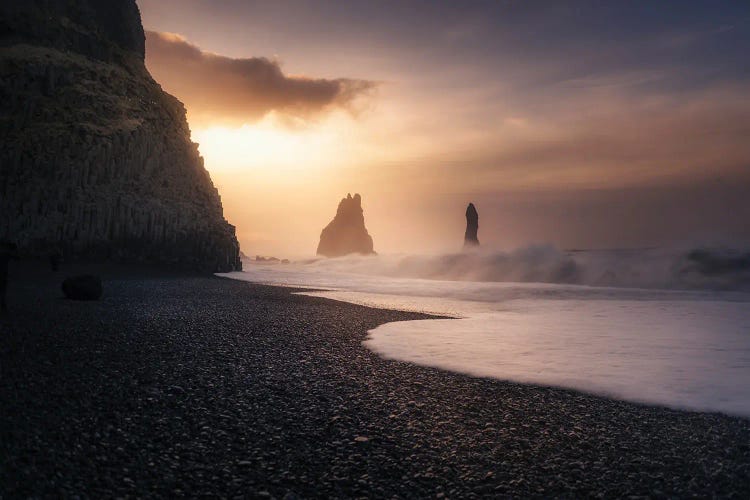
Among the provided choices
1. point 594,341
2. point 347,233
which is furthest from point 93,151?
point 347,233

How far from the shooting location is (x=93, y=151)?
37.8 metres

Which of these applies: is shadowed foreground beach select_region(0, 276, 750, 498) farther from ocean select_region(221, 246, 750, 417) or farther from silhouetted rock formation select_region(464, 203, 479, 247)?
silhouetted rock formation select_region(464, 203, 479, 247)

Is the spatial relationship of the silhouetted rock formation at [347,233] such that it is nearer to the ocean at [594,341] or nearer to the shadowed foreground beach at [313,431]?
the ocean at [594,341]

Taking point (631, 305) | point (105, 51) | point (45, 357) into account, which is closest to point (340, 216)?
point (105, 51)

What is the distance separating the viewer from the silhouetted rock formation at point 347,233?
170 m

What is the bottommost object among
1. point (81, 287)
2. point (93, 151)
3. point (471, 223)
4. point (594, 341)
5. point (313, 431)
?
point (313, 431)

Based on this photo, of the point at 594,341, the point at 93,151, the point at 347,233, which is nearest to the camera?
the point at 594,341

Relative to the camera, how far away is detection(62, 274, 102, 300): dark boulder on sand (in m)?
17.7

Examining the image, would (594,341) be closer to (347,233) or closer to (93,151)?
(93,151)

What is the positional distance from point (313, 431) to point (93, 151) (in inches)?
1612

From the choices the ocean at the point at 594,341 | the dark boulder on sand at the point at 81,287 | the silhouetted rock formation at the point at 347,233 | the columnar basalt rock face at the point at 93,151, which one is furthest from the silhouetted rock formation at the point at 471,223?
the dark boulder on sand at the point at 81,287

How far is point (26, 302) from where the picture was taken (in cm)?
1619

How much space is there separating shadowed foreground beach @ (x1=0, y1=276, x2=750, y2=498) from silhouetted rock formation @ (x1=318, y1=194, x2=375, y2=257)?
522ft

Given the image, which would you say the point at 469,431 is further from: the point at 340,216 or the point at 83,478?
the point at 340,216
